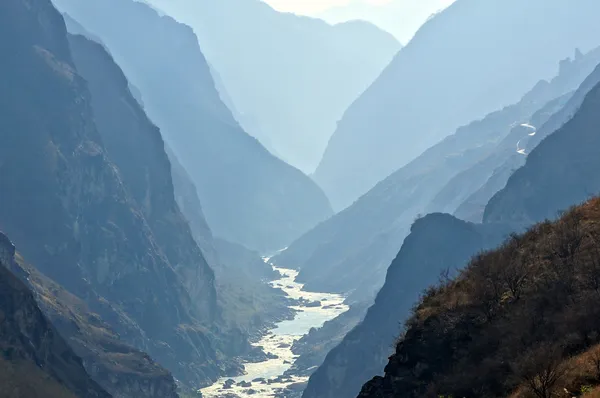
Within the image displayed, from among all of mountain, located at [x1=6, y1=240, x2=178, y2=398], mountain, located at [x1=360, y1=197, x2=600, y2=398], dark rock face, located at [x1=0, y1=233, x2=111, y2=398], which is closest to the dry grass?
dark rock face, located at [x1=0, y1=233, x2=111, y2=398]

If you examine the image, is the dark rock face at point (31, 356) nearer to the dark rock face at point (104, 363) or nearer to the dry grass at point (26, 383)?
the dry grass at point (26, 383)

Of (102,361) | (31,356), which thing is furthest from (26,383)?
(102,361)

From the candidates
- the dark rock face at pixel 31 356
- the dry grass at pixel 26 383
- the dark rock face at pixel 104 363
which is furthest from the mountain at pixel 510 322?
the dark rock face at pixel 104 363

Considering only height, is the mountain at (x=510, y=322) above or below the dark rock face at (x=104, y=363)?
below

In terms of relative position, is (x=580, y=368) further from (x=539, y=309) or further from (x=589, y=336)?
(x=539, y=309)

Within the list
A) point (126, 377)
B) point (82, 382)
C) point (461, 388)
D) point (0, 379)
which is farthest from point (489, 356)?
point (126, 377)
